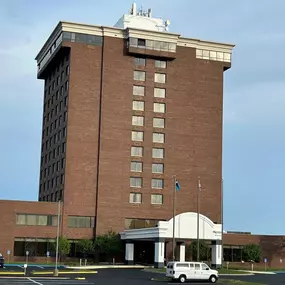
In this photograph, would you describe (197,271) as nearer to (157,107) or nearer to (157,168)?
(157,168)

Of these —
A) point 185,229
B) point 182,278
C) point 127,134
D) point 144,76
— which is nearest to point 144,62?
point 144,76

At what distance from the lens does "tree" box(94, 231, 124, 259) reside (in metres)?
100

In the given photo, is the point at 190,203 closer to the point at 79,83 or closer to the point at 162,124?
the point at 162,124

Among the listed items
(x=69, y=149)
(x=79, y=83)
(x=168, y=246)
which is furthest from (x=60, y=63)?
(x=168, y=246)

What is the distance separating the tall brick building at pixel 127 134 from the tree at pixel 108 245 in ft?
7.19

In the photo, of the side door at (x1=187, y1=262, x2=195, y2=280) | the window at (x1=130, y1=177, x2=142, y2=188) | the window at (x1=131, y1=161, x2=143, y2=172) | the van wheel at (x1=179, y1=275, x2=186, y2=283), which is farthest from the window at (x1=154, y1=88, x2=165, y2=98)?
the van wheel at (x1=179, y1=275, x2=186, y2=283)

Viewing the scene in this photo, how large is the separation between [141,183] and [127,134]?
8.69 metres

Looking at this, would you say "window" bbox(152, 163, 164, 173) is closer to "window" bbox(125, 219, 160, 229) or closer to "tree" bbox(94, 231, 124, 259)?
"window" bbox(125, 219, 160, 229)

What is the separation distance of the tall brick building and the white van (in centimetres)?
4713

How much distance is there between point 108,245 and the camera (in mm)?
100250

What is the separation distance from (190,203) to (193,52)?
89.9 feet

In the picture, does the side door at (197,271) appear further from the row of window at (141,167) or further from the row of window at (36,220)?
the row of window at (141,167)

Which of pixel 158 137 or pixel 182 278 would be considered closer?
pixel 182 278

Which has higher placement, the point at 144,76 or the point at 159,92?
the point at 144,76
